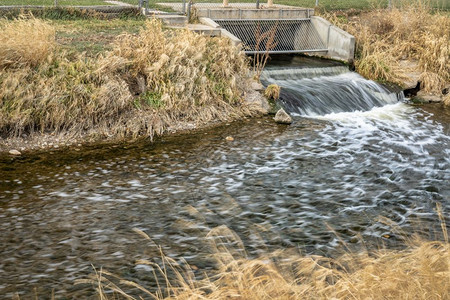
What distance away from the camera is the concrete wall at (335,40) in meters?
14.9

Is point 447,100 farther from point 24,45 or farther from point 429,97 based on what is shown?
point 24,45

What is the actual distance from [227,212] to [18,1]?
36.7 ft

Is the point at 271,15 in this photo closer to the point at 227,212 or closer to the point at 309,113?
the point at 309,113

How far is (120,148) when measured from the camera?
366 inches

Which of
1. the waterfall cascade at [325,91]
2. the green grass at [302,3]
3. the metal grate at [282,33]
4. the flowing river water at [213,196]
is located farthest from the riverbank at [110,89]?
the green grass at [302,3]

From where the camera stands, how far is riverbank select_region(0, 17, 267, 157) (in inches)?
370

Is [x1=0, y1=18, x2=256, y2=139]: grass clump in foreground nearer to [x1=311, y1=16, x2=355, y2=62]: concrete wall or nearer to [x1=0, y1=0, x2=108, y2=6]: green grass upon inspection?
[x1=311, y1=16, x2=355, y2=62]: concrete wall

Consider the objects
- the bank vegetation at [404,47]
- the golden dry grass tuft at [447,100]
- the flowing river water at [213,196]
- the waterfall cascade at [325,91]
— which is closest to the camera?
the flowing river water at [213,196]

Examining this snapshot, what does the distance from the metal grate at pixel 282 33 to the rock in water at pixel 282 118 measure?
5203 millimetres

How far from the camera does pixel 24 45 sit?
32.2ft

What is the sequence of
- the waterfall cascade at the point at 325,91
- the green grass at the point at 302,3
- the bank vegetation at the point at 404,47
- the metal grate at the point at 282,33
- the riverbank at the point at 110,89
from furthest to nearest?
the metal grate at the point at 282,33 < the green grass at the point at 302,3 < the bank vegetation at the point at 404,47 < the waterfall cascade at the point at 325,91 < the riverbank at the point at 110,89

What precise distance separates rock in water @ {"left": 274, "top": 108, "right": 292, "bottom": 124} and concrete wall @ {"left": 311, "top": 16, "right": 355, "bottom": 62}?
4679 mm

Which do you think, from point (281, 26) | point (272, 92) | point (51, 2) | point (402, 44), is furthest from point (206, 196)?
point (51, 2)

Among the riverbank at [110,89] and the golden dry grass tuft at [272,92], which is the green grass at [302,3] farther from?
the golden dry grass tuft at [272,92]
